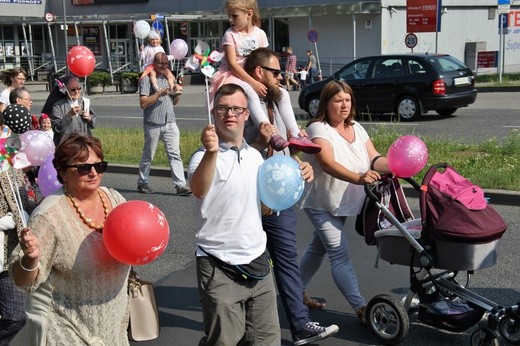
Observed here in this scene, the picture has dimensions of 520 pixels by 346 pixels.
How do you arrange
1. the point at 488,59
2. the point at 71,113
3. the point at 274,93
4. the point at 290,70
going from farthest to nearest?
the point at 488,59 → the point at 290,70 → the point at 71,113 → the point at 274,93

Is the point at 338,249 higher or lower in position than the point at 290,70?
higher

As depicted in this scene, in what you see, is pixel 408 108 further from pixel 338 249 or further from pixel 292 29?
pixel 292 29

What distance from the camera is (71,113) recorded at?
8484 mm

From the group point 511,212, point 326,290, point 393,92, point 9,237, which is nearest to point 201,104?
point 393,92

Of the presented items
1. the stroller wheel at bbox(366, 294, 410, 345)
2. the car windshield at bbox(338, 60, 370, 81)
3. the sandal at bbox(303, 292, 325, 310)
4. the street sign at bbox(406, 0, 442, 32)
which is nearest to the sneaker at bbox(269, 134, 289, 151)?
the stroller wheel at bbox(366, 294, 410, 345)

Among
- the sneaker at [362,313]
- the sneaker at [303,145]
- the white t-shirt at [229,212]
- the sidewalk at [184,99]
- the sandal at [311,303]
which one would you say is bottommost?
the sidewalk at [184,99]

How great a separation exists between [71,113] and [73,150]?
5227 millimetres

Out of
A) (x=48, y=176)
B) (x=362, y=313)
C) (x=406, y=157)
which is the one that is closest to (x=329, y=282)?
(x=362, y=313)

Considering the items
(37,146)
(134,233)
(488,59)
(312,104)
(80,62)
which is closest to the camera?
(134,233)

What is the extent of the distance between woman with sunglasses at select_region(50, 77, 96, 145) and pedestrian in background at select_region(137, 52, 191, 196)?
1251mm

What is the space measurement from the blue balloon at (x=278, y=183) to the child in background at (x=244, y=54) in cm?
80

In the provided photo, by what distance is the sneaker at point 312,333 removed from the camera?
5.00m

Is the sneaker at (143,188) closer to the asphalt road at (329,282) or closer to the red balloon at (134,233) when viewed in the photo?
the asphalt road at (329,282)

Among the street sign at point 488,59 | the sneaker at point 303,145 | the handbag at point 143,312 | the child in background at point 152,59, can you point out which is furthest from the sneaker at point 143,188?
the street sign at point 488,59
